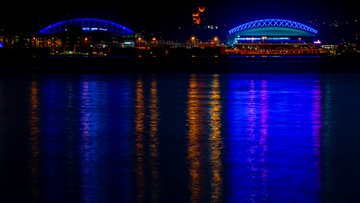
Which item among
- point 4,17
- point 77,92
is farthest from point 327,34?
point 77,92

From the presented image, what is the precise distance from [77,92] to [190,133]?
42.0 ft

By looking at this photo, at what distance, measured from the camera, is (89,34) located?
578 ft

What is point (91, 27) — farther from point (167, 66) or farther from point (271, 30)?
point (167, 66)

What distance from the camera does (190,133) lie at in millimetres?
15016

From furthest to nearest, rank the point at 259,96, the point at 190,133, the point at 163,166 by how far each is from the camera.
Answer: the point at 259,96
the point at 190,133
the point at 163,166

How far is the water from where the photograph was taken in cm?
957

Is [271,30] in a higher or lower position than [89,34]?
higher

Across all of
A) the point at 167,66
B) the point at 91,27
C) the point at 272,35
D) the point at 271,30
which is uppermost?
the point at 91,27

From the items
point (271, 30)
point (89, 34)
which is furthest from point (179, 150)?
point (271, 30)

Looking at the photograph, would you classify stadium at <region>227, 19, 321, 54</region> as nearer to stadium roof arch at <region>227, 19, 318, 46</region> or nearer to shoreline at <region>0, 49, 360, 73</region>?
stadium roof arch at <region>227, 19, 318, 46</region>

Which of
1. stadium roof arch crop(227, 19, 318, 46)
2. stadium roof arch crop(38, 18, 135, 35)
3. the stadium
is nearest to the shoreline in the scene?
the stadium

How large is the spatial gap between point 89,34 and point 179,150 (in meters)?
165

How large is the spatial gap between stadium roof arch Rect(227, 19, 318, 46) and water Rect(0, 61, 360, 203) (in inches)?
6118

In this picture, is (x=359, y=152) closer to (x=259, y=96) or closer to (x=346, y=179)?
(x=346, y=179)
